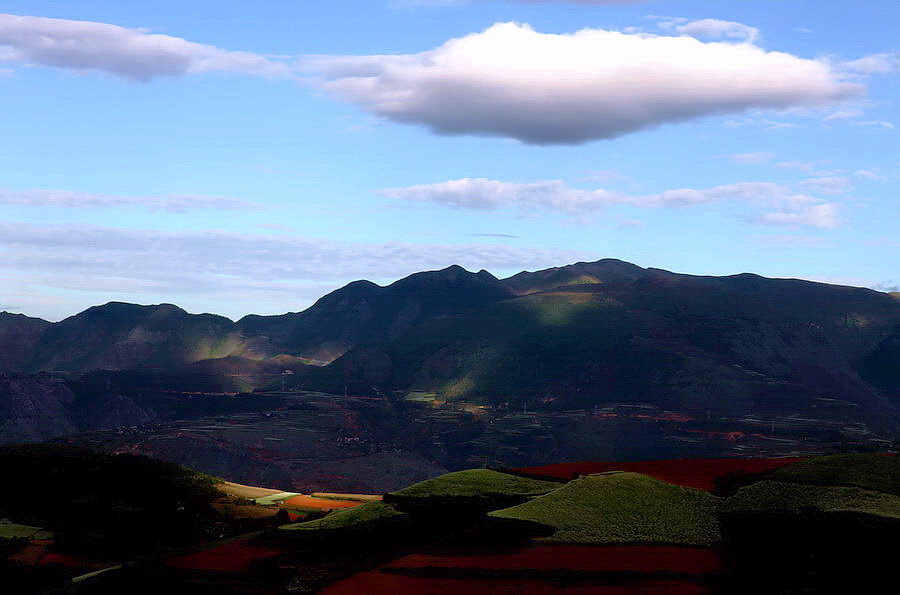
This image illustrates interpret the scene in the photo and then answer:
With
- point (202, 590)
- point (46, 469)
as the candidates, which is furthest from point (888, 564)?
point (46, 469)

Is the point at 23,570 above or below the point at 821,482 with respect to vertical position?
below

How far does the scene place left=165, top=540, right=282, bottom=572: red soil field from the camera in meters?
58.2

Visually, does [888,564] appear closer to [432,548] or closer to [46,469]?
[432,548]

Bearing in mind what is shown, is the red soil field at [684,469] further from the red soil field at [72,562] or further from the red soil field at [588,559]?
the red soil field at [72,562]

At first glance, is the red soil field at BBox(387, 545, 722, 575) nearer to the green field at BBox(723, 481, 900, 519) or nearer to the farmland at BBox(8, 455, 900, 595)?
the farmland at BBox(8, 455, 900, 595)

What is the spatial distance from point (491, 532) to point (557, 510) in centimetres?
608

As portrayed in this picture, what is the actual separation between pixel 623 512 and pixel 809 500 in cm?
1305

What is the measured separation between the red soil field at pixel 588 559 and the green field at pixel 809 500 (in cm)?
1078

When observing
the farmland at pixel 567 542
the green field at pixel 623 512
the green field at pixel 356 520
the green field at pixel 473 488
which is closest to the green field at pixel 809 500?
the farmland at pixel 567 542

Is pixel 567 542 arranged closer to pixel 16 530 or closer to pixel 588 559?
pixel 588 559

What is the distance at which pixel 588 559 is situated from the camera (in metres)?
52.8

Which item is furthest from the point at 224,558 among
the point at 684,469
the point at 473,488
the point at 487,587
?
the point at 684,469

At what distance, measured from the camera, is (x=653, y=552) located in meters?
54.6

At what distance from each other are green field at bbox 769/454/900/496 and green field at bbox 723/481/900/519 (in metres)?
1.65
